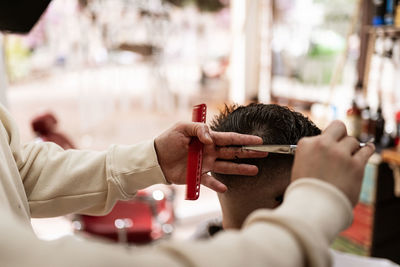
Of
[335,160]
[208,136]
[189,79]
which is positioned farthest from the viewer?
[189,79]

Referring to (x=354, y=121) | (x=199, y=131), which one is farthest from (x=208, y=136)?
(x=354, y=121)

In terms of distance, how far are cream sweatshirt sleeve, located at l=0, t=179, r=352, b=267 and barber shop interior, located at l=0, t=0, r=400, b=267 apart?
46.3 inches

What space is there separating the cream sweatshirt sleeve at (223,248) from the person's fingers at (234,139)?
16.5 inches

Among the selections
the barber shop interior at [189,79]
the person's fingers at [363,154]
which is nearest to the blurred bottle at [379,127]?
the barber shop interior at [189,79]

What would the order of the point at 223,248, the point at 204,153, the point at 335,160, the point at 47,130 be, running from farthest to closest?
the point at 47,130 < the point at 204,153 < the point at 335,160 < the point at 223,248

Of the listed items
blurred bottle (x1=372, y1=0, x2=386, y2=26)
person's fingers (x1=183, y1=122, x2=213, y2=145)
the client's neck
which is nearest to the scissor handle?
person's fingers (x1=183, y1=122, x2=213, y2=145)

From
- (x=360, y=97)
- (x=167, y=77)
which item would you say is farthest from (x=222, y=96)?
(x=360, y=97)

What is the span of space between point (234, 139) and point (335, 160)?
415 millimetres

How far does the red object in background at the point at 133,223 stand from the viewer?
2.59 metres

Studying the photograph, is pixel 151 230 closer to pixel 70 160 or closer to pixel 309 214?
pixel 70 160

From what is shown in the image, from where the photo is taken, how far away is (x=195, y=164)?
971mm

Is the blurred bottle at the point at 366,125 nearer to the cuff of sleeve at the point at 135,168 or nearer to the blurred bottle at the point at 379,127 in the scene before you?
the blurred bottle at the point at 379,127

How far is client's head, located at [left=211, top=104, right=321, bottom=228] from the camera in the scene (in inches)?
44.5

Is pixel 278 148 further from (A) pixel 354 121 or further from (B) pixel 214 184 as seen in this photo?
(A) pixel 354 121
